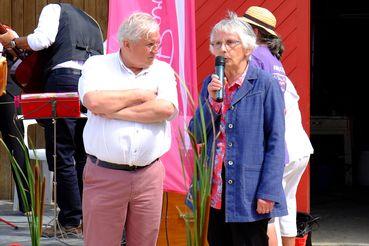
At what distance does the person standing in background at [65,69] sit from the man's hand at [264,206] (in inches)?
113

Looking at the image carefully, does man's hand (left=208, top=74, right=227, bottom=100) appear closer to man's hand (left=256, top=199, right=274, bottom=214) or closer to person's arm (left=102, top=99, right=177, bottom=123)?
person's arm (left=102, top=99, right=177, bottom=123)

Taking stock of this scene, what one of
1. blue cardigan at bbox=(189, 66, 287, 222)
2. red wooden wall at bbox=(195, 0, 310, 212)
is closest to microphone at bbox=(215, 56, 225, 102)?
blue cardigan at bbox=(189, 66, 287, 222)

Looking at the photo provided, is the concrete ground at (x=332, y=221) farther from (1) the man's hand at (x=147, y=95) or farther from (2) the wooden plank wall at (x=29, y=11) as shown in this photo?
(1) the man's hand at (x=147, y=95)

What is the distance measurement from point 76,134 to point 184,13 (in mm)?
1815

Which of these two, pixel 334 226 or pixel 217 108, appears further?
pixel 334 226

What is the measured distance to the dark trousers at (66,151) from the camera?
6582 millimetres

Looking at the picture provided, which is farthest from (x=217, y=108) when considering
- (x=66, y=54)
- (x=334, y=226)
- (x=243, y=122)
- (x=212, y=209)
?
(x=334, y=226)

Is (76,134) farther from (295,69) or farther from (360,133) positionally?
(360,133)

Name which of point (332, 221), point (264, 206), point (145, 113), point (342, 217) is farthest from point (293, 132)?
point (342, 217)

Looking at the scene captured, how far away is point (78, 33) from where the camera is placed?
21.8ft

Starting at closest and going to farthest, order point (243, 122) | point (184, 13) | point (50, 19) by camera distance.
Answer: point (243, 122) → point (184, 13) → point (50, 19)

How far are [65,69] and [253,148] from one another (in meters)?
2.82

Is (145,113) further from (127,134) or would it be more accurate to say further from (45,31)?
(45,31)

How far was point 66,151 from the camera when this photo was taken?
21.9 feet
